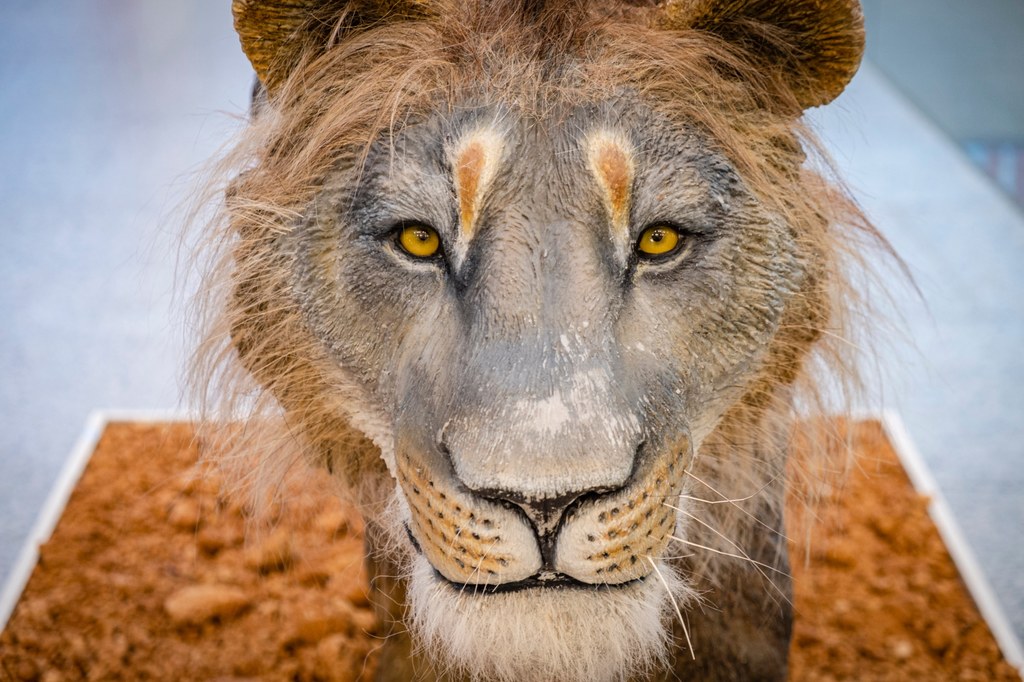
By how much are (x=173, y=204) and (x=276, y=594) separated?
2.49ft

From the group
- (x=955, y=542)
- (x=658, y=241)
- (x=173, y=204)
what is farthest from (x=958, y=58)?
(x=658, y=241)

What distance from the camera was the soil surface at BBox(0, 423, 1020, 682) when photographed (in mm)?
1590

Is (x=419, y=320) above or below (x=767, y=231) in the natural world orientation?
below

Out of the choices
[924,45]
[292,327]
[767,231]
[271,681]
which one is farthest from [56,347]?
[924,45]

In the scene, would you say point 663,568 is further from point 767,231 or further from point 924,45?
point 924,45

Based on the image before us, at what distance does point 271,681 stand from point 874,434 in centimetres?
119

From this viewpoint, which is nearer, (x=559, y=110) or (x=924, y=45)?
(x=559, y=110)

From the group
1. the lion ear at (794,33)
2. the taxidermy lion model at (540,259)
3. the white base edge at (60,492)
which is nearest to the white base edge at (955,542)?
the taxidermy lion model at (540,259)

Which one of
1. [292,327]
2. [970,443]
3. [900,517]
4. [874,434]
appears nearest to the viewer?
[292,327]

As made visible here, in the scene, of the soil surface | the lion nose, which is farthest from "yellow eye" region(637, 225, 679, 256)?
the soil surface

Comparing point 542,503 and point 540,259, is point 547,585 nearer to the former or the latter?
point 542,503

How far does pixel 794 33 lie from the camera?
95cm

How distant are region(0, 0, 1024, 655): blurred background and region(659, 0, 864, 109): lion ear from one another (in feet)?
3.25

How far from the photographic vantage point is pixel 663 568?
0.96 m
